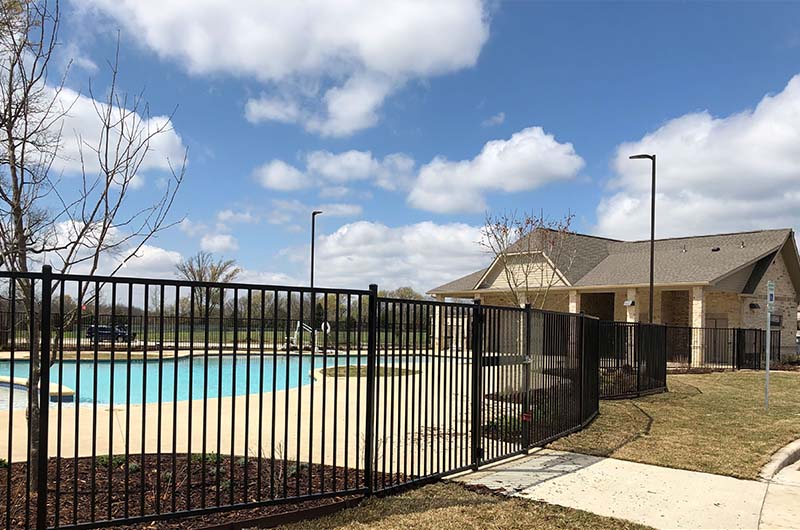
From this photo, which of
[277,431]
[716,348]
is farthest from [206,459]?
[716,348]

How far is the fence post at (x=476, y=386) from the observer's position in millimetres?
7137

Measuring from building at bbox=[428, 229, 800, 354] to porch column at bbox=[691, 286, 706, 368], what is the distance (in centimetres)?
4

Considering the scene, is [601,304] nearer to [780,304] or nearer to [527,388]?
[780,304]

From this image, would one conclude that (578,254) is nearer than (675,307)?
No

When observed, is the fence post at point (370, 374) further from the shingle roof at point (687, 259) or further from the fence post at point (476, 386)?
the shingle roof at point (687, 259)

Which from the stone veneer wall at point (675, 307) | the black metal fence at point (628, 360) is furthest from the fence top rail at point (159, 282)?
the stone veneer wall at point (675, 307)

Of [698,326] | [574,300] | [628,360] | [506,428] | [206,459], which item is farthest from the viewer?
[574,300]

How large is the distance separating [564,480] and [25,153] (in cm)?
628

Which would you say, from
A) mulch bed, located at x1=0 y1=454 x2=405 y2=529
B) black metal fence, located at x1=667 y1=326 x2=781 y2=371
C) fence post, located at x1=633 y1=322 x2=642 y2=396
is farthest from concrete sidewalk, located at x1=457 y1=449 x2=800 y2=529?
black metal fence, located at x1=667 y1=326 x2=781 y2=371

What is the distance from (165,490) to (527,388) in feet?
15.2

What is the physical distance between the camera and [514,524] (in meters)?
5.30

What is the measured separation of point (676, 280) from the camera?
24938 millimetres

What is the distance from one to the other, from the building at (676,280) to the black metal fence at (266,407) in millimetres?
15794

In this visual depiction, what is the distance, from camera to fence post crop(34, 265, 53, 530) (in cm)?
406
